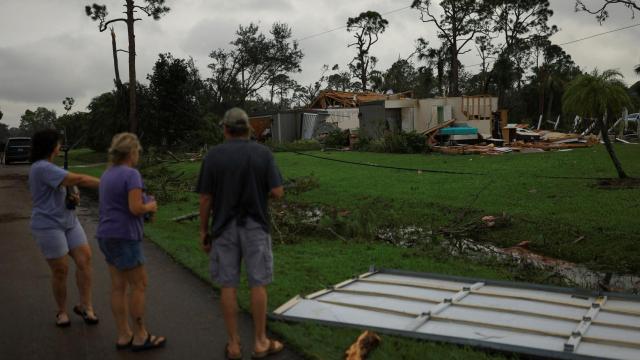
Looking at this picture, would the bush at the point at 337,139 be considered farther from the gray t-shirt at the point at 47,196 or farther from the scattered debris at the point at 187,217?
the gray t-shirt at the point at 47,196

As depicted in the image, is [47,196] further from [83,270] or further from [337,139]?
[337,139]

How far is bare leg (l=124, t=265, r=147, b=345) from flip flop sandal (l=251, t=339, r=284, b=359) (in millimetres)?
884

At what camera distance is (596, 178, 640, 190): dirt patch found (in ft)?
39.8

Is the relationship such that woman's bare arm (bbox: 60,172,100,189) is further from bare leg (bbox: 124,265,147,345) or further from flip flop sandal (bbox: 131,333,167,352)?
flip flop sandal (bbox: 131,333,167,352)

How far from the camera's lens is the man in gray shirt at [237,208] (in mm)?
4172

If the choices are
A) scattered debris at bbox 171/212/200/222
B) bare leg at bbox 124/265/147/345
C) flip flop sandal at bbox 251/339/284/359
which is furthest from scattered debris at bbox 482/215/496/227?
bare leg at bbox 124/265/147/345

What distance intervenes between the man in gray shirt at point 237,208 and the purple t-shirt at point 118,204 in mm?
526

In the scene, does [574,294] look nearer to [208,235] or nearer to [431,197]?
[208,235]

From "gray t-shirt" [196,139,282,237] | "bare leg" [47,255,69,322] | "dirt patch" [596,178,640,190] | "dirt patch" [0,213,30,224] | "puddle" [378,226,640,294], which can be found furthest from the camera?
"dirt patch" [0,213,30,224]

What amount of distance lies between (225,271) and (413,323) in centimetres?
165

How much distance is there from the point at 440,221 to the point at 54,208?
7.63 meters

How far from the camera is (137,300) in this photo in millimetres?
4496

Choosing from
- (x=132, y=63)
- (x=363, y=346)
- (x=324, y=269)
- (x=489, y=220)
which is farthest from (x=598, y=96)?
(x=132, y=63)

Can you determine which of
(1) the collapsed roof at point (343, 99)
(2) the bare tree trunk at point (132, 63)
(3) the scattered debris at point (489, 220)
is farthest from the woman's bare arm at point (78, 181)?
(1) the collapsed roof at point (343, 99)
